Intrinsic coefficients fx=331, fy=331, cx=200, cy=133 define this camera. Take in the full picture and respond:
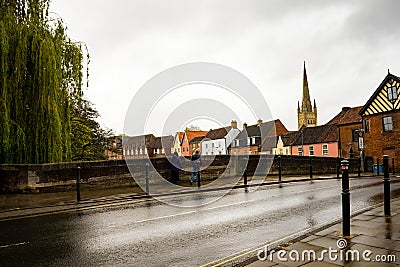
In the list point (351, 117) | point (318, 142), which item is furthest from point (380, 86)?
point (318, 142)

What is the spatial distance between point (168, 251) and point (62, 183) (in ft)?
32.2

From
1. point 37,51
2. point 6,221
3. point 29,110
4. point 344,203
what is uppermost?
point 37,51

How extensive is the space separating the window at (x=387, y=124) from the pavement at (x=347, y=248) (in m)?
32.4

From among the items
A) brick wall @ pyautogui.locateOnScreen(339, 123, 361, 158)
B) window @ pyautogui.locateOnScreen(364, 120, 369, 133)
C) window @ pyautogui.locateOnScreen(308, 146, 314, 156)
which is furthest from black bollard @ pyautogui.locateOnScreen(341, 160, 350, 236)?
window @ pyautogui.locateOnScreen(308, 146, 314, 156)

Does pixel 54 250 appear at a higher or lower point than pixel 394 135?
lower

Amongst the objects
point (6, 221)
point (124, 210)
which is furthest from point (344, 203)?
point (6, 221)

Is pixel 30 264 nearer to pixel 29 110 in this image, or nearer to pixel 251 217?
pixel 251 217

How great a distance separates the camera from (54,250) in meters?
5.46

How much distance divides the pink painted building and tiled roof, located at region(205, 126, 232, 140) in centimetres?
1584

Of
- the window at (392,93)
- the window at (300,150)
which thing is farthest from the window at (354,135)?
the window at (300,150)

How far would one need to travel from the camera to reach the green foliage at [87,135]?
25014 millimetres

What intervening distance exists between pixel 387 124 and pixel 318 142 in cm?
1491

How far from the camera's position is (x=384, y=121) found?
116 feet

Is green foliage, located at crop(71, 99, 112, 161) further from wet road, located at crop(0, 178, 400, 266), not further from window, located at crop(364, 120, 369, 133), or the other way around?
window, located at crop(364, 120, 369, 133)
